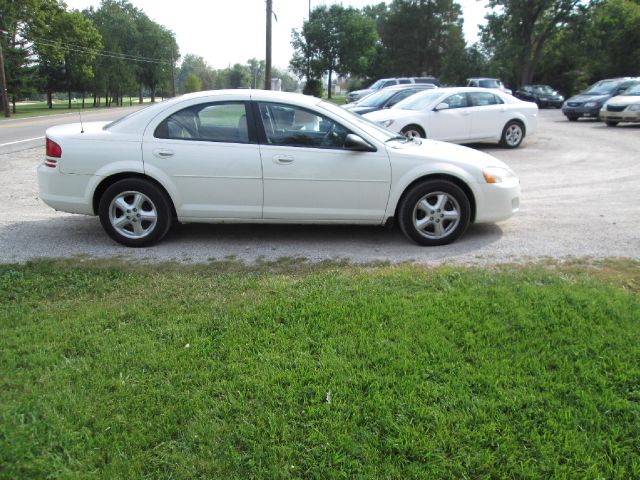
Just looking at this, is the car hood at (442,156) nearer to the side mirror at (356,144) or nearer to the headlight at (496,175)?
the headlight at (496,175)

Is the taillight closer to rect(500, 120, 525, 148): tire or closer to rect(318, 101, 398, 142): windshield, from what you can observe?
rect(318, 101, 398, 142): windshield

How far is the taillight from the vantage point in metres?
5.61

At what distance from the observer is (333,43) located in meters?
63.3

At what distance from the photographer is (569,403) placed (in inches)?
113

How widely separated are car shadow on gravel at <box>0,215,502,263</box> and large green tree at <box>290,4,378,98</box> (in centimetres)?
6047

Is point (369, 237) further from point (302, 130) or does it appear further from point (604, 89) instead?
point (604, 89)

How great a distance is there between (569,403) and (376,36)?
67.3m

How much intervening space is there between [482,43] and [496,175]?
5820 cm

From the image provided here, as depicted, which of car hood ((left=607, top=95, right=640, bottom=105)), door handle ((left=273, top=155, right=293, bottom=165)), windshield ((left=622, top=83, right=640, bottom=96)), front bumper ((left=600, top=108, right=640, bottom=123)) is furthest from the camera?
windshield ((left=622, top=83, right=640, bottom=96))

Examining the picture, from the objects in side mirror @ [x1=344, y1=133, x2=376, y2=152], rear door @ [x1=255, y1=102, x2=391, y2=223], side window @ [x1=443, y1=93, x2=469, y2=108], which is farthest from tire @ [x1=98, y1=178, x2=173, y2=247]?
side window @ [x1=443, y1=93, x2=469, y2=108]

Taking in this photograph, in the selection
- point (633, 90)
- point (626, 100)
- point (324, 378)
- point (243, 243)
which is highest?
point (633, 90)

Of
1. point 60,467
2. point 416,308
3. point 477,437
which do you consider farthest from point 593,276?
point 60,467

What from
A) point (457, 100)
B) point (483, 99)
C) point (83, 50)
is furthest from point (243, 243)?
point (83, 50)

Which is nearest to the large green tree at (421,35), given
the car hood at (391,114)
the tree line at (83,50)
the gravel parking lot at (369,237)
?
the tree line at (83,50)
